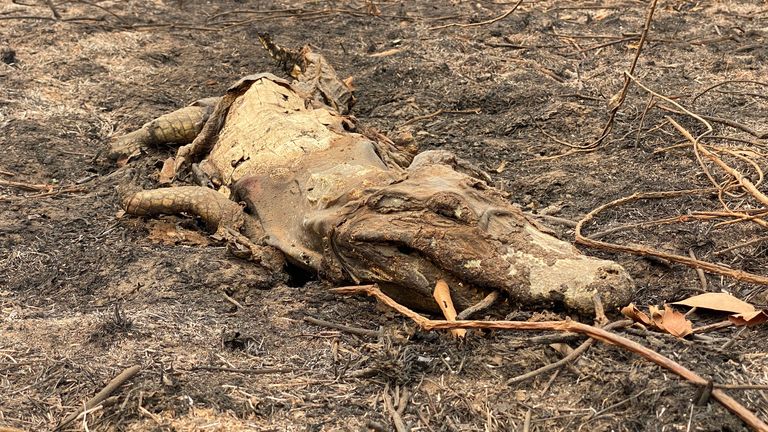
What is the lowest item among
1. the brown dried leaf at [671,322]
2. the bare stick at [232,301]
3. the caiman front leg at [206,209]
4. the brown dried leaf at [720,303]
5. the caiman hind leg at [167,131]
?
the caiman hind leg at [167,131]

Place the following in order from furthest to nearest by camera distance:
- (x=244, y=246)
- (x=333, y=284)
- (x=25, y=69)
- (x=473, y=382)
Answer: (x=25, y=69) → (x=244, y=246) → (x=333, y=284) → (x=473, y=382)

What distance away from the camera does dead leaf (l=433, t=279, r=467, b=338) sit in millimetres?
3607

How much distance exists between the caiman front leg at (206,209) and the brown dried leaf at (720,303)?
224cm

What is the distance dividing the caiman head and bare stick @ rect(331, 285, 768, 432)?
0.63ft

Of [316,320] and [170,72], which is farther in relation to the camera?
[170,72]

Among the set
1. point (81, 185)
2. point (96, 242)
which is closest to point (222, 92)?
point (81, 185)

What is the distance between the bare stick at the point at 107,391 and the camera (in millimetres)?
3024

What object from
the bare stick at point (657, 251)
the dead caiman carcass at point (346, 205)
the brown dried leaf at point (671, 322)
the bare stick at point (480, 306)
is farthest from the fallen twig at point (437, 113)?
the brown dried leaf at point (671, 322)

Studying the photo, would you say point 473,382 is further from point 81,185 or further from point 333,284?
point 81,185

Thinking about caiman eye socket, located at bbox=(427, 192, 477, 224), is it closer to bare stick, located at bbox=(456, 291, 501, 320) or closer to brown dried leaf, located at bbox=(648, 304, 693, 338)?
bare stick, located at bbox=(456, 291, 501, 320)

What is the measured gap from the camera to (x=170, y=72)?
798 cm

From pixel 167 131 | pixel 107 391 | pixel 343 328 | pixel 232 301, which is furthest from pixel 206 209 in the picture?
pixel 107 391

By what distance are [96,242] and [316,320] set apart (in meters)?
1.84

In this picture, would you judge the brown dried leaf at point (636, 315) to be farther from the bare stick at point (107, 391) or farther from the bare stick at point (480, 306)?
the bare stick at point (107, 391)
